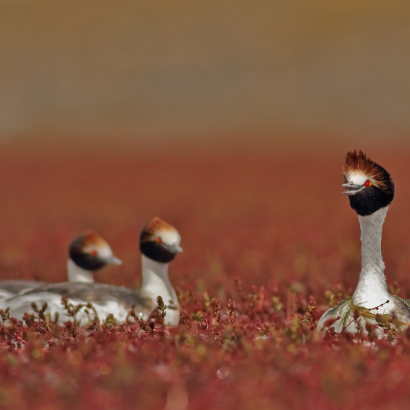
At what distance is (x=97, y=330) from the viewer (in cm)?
720

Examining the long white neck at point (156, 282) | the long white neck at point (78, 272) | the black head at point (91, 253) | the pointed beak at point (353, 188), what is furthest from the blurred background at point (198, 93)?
the pointed beak at point (353, 188)

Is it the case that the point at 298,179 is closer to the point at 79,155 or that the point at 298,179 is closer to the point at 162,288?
the point at 79,155

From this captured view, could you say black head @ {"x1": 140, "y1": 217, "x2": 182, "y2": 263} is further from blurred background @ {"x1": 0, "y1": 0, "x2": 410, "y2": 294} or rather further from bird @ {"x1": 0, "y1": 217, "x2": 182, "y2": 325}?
blurred background @ {"x1": 0, "y1": 0, "x2": 410, "y2": 294}

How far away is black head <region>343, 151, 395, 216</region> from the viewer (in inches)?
254

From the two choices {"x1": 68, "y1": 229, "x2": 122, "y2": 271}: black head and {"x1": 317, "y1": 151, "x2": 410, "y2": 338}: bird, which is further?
{"x1": 68, "y1": 229, "x2": 122, "y2": 271}: black head

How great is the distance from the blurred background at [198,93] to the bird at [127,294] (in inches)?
645


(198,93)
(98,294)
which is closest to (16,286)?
(98,294)

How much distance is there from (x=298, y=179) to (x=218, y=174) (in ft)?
10.8

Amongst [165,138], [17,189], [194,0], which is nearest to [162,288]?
[17,189]

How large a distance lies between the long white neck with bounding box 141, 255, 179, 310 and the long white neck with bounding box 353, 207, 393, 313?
2512mm

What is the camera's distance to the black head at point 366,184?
6.45 meters

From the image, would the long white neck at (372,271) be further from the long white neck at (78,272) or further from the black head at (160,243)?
the long white neck at (78,272)

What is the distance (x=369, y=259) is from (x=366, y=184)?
0.56 meters

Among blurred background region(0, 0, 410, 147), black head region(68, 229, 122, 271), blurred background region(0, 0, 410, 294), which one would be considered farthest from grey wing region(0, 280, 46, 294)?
blurred background region(0, 0, 410, 147)
